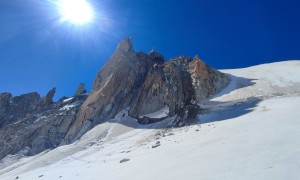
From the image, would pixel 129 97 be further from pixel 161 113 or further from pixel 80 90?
pixel 80 90

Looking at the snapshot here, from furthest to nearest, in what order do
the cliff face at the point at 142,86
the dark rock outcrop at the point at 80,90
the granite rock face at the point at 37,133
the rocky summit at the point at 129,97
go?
the dark rock outcrop at the point at 80,90 → the granite rock face at the point at 37,133 → the cliff face at the point at 142,86 → the rocky summit at the point at 129,97

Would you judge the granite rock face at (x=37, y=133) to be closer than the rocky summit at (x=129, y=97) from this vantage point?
No

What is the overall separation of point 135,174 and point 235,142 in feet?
15.1

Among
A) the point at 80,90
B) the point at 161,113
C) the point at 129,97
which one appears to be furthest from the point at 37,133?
the point at 80,90

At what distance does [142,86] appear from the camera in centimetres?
4481

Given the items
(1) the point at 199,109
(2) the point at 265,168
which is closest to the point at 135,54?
(1) the point at 199,109

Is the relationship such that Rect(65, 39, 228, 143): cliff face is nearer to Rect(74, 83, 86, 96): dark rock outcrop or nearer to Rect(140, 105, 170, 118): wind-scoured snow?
Rect(140, 105, 170, 118): wind-scoured snow

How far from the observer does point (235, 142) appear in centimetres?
1206

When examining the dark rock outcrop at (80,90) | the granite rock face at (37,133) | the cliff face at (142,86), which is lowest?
the granite rock face at (37,133)

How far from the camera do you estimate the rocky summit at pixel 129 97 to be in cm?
3741

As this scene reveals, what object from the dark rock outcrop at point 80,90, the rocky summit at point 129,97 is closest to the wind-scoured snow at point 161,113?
the rocky summit at point 129,97

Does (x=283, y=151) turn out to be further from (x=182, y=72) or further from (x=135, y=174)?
(x=182, y=72)

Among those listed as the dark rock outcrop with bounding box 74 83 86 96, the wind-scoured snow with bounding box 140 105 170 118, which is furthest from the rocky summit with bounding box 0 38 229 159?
the dark rock outcrop with bounding box 74 83 86 96

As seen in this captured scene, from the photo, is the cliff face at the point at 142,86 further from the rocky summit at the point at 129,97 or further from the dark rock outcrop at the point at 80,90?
the dark rock outcrop at the point at 80,90
